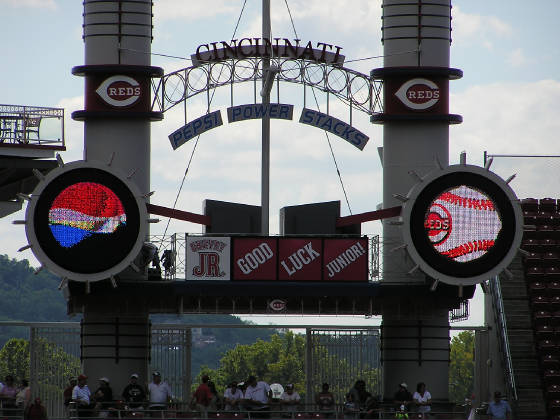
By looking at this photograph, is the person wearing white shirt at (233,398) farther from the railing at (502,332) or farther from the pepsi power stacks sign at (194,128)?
the railing at (502,332)

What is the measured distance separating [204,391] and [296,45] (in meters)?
11.4

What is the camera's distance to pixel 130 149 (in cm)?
4306

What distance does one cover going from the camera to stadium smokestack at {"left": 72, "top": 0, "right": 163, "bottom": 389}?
42.5 m

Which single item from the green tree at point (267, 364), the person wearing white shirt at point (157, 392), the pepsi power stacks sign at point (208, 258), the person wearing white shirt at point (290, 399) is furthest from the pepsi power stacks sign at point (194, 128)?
the green tree at point (267, 364)

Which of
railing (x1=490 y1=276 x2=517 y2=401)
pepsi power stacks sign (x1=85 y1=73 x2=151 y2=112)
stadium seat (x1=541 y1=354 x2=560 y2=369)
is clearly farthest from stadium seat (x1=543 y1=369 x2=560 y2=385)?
pepsi power stacks sign (x1=85 y1=73 x2=151 y2=112)

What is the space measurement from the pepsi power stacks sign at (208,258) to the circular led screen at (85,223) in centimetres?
158

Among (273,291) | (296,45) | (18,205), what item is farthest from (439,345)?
(18,205)

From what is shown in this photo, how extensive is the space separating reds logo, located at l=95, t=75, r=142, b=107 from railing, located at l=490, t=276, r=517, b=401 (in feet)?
41.4

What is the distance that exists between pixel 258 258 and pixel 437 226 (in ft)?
17.1

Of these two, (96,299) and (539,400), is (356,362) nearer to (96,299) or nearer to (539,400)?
(539,400)

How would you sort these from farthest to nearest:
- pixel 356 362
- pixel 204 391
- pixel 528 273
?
pixel 528 273, pixel 356 362, pixel 204 391

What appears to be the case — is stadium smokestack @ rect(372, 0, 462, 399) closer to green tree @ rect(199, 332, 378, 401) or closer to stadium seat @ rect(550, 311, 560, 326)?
stadium seat @ rect(550, 311, 560, 326)

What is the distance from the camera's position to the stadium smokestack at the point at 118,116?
42.5 m

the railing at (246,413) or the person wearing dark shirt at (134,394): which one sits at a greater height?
the person wearing dark shirt at (134,394)
